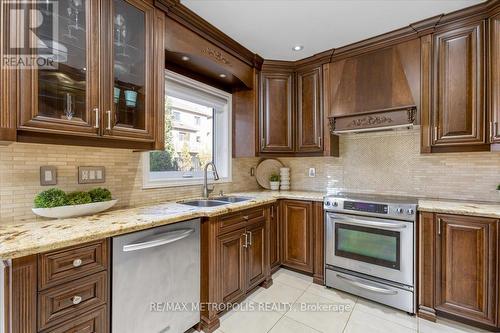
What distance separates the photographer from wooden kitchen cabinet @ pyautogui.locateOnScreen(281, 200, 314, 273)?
2.59 meters

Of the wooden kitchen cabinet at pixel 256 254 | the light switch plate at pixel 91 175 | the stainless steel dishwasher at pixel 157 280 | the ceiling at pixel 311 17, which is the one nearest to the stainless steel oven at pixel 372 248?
the wooden kitchen cabinet at pixel 256 254

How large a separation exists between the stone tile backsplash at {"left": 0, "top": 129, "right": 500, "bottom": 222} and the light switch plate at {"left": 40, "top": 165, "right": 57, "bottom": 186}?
29 millimetres

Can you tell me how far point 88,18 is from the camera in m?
1.41

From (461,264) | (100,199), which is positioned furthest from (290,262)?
(100,199)

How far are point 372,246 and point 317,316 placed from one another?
0.79m

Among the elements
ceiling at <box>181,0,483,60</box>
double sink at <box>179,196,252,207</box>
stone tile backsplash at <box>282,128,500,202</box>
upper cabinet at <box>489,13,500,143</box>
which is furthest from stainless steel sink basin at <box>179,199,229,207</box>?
upper cabinet at <box>489,13,500,143</box>

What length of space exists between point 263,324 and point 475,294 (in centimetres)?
162

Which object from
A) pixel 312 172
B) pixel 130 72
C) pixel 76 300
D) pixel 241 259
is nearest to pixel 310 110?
pixel 312 172

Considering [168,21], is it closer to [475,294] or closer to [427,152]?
[427,152]

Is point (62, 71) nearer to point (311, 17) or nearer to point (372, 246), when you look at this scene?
point (311, 17)

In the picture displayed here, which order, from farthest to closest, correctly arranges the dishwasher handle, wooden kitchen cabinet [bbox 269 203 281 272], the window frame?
wooden kitchen cabinet [bbox 269 203 281 272] < the window frame < the dishwasher handle

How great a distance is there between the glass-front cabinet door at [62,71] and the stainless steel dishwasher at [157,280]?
734 mm

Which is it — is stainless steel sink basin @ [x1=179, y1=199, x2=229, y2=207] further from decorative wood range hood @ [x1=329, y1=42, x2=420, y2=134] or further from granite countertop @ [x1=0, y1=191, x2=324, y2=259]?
decorative wood range hood @ [x1=329, y1=42, x2=420, y2=134]

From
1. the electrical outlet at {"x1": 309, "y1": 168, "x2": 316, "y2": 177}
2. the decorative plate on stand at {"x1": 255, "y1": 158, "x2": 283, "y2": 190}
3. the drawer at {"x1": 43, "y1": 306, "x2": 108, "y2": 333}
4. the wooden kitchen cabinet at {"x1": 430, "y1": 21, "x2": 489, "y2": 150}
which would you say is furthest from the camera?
the decorative plate on stand at {"x1": 255, "y1": 158, "x2": 283, "y2": 190}
